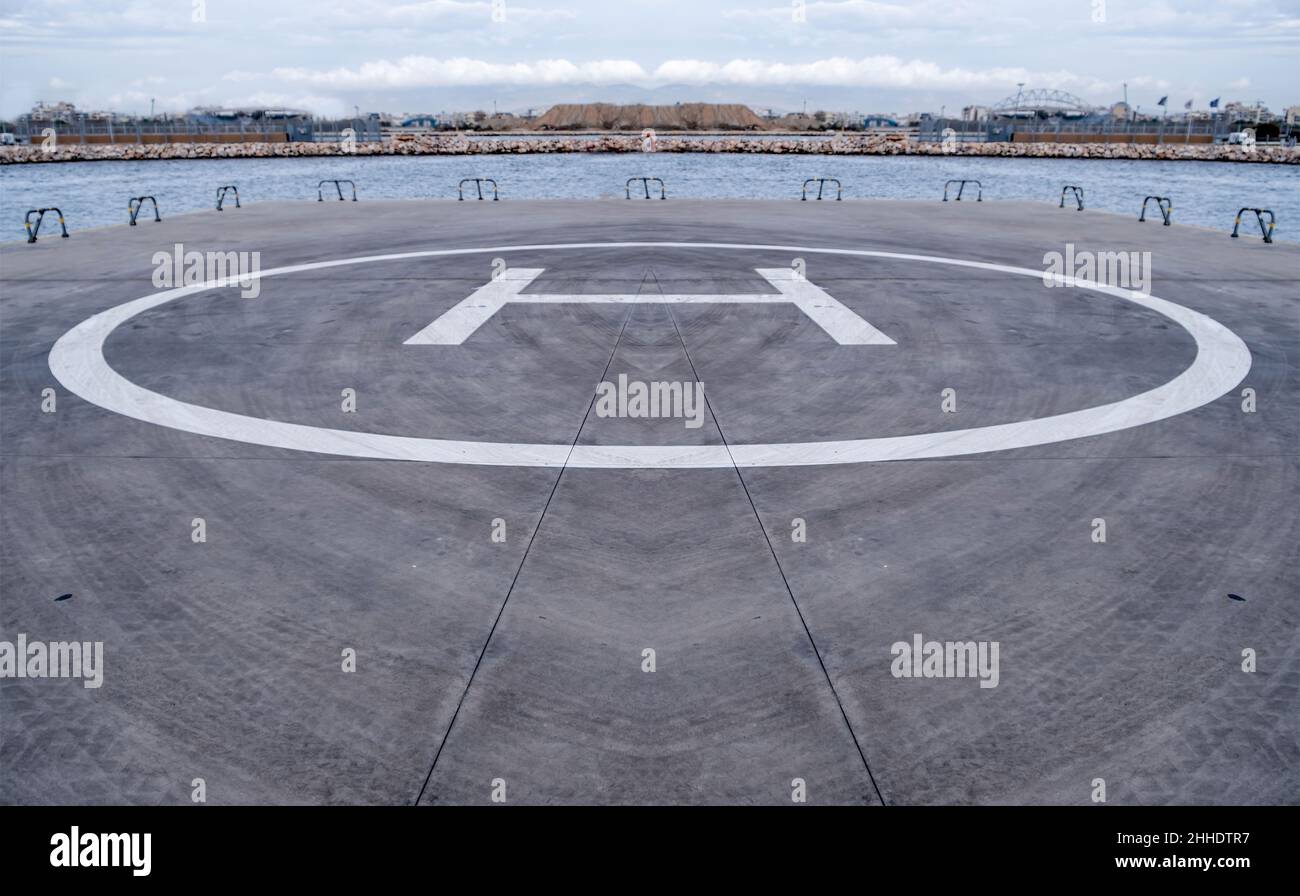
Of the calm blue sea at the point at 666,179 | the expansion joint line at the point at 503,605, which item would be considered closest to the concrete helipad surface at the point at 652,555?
the expansion joint line at the point at 503,605

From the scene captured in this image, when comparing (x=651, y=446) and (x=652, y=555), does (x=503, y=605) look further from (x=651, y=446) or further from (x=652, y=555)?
(x=651, y=446)

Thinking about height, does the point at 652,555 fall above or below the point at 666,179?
below

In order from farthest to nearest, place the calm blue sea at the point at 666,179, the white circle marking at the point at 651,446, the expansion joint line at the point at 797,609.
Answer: the calm blue sea at the point at 666,179 < the white circle marking at the point at 651,446 < the expansion joint line at the point at 797,609

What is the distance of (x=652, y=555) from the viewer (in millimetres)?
5930

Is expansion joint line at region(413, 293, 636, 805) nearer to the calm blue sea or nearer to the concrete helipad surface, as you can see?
the concrete helipad surface

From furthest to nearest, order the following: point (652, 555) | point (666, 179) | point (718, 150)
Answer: point (718, 150) < point (666, 179) < point (652, 555)

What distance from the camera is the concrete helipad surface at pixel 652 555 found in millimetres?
4012

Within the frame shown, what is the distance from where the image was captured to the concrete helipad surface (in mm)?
4012

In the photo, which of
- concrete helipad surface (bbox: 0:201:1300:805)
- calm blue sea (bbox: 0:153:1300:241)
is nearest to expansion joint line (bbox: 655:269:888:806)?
concrete helipad surface (bbox: 0:201:1300:805)

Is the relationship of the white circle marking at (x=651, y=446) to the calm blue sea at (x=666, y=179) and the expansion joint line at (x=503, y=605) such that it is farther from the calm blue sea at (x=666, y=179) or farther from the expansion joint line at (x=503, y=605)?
the calm blue sea at (x=666, y=179)

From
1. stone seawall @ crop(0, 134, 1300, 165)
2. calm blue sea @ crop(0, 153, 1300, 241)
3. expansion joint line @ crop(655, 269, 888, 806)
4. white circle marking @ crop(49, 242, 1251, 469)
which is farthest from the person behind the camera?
stone seawall @ crop(0, 134, 1300, 165)

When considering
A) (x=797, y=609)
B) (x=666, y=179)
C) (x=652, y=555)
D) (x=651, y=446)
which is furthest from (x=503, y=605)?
(x=666, y=179)
